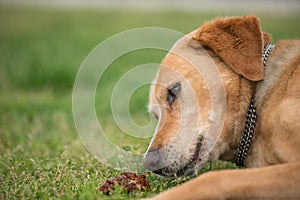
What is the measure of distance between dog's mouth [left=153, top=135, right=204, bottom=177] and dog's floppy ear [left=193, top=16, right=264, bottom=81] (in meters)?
0.72

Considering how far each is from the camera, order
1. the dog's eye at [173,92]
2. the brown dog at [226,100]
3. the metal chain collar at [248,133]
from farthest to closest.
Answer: the dog's eye at [173,92]
the metal chain collar at [248,133]
the brown dog at [226,100]

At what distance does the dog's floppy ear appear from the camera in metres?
4.48

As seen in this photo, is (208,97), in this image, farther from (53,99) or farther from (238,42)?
(53,99)

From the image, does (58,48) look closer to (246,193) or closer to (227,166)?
(227,166)

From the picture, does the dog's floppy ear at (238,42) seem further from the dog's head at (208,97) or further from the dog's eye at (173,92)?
the dog's eye at (173,92)

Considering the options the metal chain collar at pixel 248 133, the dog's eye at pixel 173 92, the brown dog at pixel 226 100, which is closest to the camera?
the brown dog at pixel 226 100

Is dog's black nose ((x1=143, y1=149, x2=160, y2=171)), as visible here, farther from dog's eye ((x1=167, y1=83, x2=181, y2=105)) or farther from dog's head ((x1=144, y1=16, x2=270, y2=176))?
dog's eye ((x1=167, y1=83, x2=181, y2=105))

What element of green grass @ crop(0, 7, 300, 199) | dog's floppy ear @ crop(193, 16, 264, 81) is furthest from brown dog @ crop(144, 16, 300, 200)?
green grass @ crop(0, 7, 300, 199)

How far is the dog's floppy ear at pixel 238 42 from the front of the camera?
4.48 m

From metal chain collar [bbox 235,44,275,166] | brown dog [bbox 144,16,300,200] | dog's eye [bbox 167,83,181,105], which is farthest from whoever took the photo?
dog's eye [bbox 167,83,181,105]

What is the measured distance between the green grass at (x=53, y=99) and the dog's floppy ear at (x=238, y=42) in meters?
1.15

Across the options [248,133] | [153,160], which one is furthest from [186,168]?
[248,133]

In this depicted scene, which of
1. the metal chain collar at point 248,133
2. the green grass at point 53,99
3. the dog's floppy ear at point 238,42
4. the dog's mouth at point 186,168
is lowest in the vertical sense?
the green grass at point 53,99

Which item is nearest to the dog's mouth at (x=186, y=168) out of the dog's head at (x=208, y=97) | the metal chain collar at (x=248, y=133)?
the dog's head at (x=208, y=97)
